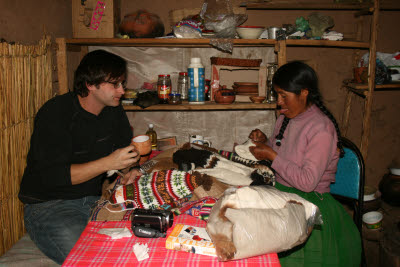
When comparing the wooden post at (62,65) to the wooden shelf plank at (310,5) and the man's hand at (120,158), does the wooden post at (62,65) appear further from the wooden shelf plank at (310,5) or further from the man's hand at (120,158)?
the wooden shelf plank at (310,5)

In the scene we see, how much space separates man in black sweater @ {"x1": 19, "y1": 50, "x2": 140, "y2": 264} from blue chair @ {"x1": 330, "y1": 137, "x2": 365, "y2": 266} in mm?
1318

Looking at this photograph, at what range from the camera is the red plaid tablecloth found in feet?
3.74

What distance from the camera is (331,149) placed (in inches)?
71.2

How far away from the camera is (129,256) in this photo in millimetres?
1181

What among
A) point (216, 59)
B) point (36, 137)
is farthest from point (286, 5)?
point (36, 137)

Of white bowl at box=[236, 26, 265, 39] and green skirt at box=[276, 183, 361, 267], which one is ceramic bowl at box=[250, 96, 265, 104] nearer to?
white bowl at box=[236, 26, 265, 39]

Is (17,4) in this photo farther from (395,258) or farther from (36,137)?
(395,258)

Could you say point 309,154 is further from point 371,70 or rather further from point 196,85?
point 371,70

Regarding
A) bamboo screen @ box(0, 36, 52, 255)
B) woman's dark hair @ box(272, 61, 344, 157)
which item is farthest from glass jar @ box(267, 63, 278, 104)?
bamboo screen @ box(0, 36, 52, 255)

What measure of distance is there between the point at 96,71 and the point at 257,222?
132 centimetres

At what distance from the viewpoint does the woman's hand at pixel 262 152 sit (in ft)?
6.40

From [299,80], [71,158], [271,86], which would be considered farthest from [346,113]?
[71,158]

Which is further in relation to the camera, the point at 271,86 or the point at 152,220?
the point at 271,86

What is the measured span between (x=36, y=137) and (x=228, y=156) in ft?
4.29
